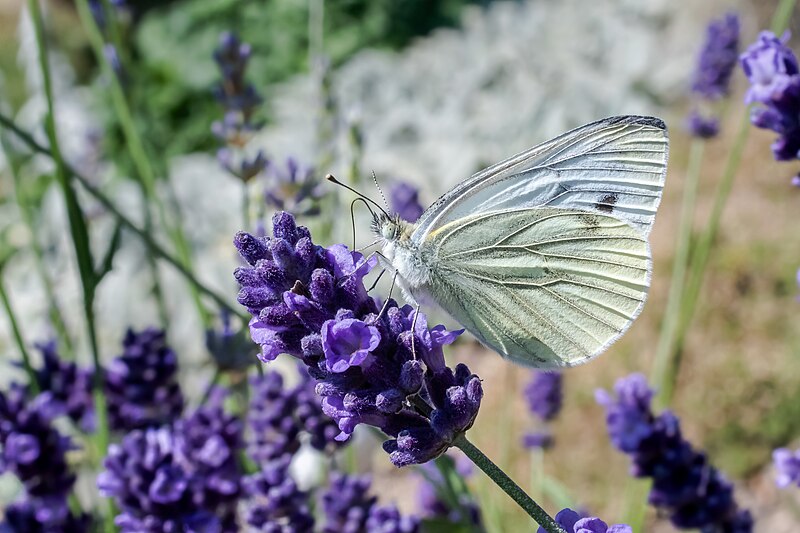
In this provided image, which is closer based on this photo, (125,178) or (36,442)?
(36,442)

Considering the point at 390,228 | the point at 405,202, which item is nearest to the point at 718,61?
the point at 405,202

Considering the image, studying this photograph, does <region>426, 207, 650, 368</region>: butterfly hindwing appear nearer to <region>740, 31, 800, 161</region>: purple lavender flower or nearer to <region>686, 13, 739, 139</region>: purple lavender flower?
<region>740, 31, 800, 161</region>: purple lavender flower

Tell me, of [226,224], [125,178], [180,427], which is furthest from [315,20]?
[125,178]

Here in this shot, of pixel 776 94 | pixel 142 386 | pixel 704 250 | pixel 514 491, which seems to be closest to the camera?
pixel 514 491

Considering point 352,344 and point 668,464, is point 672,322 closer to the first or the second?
point 668,464

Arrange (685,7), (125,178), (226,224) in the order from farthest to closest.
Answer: (685,7) < (125,178) < (226,224)

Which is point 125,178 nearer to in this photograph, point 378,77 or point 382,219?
point 378,77

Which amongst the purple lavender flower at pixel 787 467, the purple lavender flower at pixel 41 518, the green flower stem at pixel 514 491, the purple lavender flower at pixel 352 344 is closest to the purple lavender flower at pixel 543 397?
the purple lavender flower at pixel 787 467

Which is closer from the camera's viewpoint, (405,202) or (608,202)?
(608,202)
